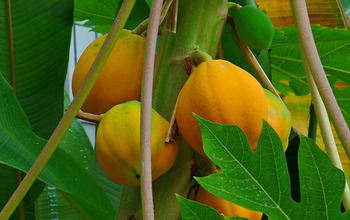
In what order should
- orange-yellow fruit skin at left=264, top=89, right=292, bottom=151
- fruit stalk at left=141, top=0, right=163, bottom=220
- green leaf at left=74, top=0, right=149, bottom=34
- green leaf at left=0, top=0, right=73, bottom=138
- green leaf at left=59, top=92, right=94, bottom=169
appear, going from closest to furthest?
1. fruit stalk at left=141, top=0, right=163, bottom=220
2. orange-yellow fruit skin at left=264, top=89, right=292, bottom=151
3. green leaf at left=0, top=0, right=73, bottom=138
4. green leaf at left=74, top=0, right=149, bottom=34
5. green leaf at left=59, top=92, right=94, bottom=169

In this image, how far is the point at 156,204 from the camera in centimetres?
47

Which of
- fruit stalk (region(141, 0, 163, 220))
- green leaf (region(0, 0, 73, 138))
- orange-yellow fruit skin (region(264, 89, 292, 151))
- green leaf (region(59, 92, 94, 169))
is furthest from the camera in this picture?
green leaf (region(59, 92, 94, 169))

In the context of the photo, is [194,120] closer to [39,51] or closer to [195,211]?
[195,211]

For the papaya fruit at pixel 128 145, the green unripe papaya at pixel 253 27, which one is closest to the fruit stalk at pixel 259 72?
the green unripe papaya at pixel 253 27

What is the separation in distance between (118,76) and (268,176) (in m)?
0.17

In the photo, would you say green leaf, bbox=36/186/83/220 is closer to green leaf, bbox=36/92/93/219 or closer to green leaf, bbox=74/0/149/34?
green leaf, bbox=36/92/93/219

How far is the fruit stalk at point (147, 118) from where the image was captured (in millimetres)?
337

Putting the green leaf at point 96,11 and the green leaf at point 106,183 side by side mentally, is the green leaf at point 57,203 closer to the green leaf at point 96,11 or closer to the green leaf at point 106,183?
the green leaf at point 106,183

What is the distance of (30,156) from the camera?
20.7 inches

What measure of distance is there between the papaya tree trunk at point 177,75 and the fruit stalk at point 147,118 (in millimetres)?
77

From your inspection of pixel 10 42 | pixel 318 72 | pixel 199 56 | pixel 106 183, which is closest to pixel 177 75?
pixel 199 56

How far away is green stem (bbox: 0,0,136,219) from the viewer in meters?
0.37

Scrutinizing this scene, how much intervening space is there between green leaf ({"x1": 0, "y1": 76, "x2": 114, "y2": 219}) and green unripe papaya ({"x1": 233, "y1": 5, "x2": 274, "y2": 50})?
23 cm

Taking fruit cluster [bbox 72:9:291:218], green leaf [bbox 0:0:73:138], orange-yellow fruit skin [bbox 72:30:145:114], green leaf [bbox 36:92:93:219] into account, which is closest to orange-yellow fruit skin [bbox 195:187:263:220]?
fruit cluster [bbox 72:9:291:218]
